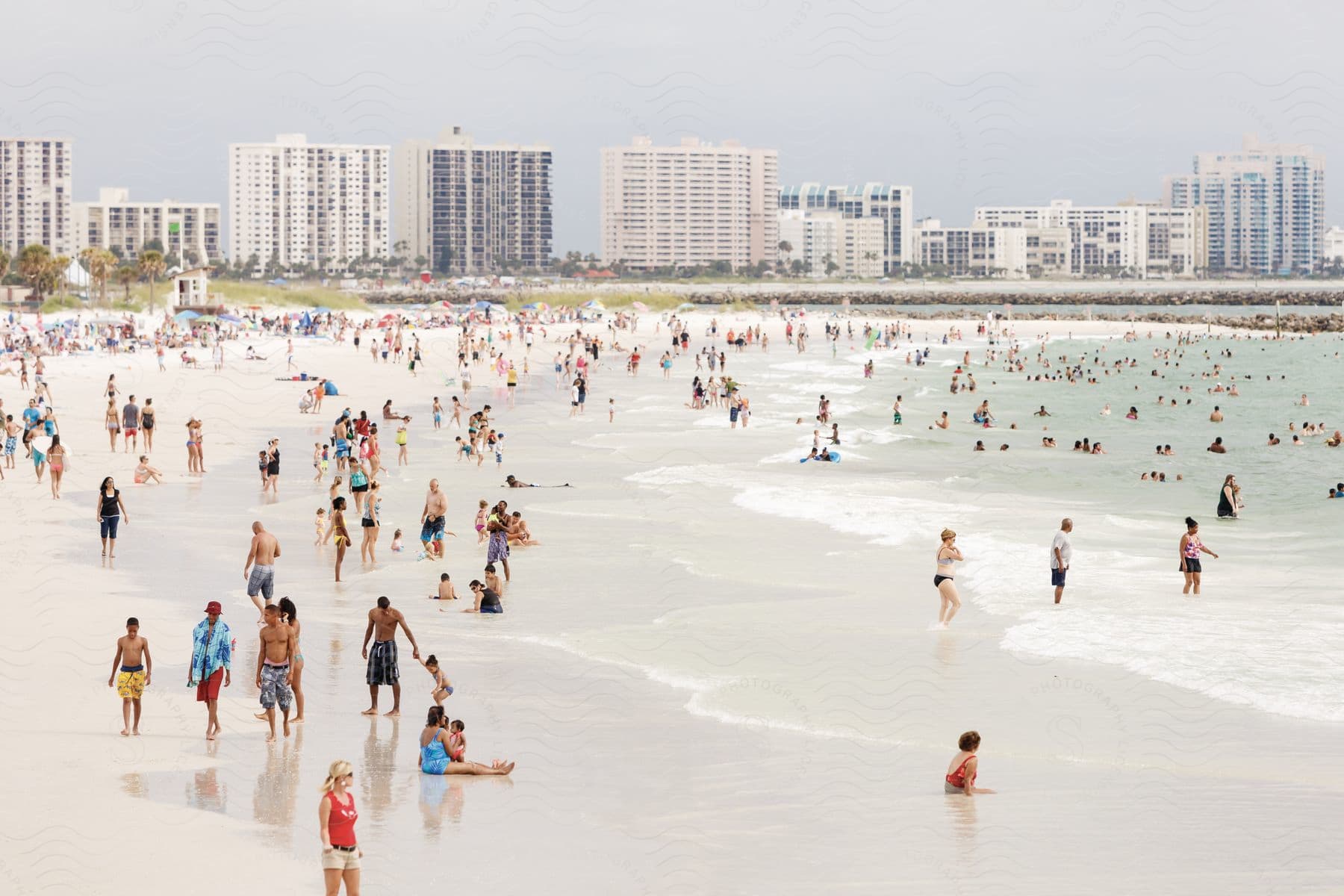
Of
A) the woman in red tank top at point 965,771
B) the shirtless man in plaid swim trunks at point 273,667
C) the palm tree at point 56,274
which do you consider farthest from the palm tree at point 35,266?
the woman in red tank top at point 965,771

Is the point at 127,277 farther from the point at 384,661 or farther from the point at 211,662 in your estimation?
the point at 211,662

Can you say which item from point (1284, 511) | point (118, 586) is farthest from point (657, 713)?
point (1284, 511)

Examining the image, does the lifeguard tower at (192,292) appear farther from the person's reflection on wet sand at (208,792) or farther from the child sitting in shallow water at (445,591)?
the person's reflection on wet sand at (208,792)

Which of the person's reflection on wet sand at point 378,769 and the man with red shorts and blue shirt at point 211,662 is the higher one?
the man with red shorts and blue shirt at point 211,662

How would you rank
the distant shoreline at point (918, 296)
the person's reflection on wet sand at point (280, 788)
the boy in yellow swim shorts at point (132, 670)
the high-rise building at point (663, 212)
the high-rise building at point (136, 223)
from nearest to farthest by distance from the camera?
the person's reflection on wet sand at point (280, 788)
the boy in yellow swim shorts at point (132, 670)
the distant shoreline at point (918, 296)
the high-rise building at point (136, 223)
the high-rise building at point (663, 212)

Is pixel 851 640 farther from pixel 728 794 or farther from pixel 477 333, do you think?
pixel 477 333

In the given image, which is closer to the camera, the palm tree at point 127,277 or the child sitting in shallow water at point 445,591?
the child sitting in shallow water at point 445,591
